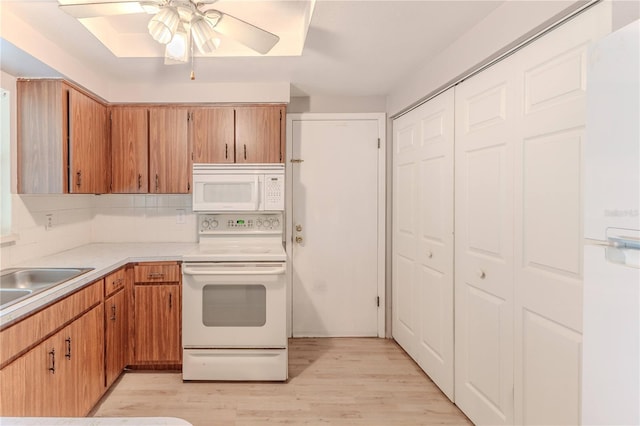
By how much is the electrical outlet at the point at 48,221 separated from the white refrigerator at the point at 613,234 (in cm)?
307

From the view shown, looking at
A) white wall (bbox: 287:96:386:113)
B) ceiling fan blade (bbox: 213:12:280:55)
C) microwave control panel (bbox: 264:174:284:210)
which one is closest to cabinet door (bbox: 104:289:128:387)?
microwave control panel (bbox: 264:174:284:210)

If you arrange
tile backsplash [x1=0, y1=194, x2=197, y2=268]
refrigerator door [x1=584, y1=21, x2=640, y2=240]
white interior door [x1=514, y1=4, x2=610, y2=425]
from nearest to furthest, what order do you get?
refrigerator door [x1=584, y1=21, x2=640, y2=240]
white interior door [x1=514, y1=4, x2=610, y2=425]
tile backsplash [x1=0, y1=194, x2=197, y2=268]

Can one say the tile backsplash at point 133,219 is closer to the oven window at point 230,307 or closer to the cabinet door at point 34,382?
the oven window at point 230,307

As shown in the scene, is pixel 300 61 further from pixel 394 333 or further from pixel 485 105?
pixel 394 333

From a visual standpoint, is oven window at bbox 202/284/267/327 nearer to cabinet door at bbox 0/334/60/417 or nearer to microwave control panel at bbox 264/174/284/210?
microwave control panel at bbox 264/174/284/210

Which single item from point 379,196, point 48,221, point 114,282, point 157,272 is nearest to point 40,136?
point 48,221

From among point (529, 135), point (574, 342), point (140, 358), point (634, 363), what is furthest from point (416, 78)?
point (140, 358)

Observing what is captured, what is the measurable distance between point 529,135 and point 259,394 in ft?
7.13

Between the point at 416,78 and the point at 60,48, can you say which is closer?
the point at 60,48

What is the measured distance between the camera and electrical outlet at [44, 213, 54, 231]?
2.56 meters

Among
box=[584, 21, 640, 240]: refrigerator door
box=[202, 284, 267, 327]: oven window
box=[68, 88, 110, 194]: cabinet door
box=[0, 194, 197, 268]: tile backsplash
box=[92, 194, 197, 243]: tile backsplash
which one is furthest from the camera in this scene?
box=[92, 194, 197, 243]: tile backsplash

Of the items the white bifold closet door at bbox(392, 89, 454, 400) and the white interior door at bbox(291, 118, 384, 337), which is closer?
the white bifold closet door at bbox(392, 89, 454, 400)

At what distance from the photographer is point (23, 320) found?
4.90ft

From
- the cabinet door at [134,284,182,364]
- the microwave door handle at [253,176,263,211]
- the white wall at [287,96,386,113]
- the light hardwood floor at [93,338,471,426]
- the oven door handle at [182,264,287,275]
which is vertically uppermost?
the white wall at [287,96,386,113]
